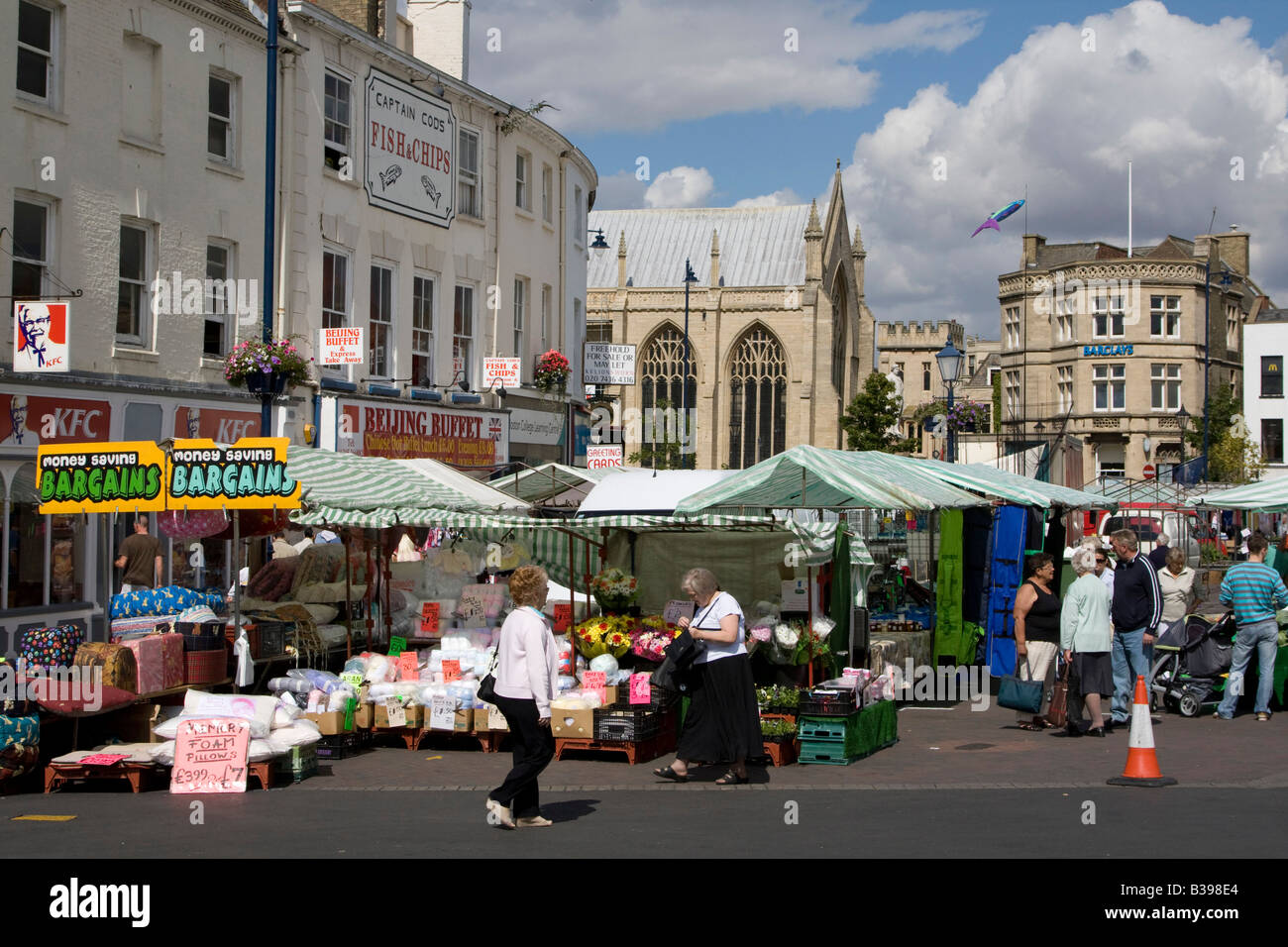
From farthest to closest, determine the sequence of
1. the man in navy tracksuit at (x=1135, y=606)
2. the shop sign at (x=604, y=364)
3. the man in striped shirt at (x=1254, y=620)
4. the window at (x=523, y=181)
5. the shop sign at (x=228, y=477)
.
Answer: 1. the shop sign at (x=604, y=364)
2. the window at (x=523, y=181)
3. the man in striped shirt at (x=1254, y=620)
4. the man in navy tracksuit at (x=1135, y=606)
5. the shop sign at (x=228, y=477)

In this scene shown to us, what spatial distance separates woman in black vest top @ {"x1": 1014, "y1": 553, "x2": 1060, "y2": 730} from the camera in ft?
45.4

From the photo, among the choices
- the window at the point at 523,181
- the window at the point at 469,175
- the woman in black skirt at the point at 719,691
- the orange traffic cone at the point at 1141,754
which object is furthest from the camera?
the window at the point at 523,181

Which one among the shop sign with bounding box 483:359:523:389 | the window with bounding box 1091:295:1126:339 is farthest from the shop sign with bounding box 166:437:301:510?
the window with bounding box 1091:295:1126:339

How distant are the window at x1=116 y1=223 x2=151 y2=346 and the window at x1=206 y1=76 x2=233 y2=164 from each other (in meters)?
2.18

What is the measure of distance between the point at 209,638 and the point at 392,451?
12.9m

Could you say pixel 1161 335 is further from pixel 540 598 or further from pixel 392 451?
pixel 540 598

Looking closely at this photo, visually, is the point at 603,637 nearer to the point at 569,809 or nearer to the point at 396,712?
the point at 396,712

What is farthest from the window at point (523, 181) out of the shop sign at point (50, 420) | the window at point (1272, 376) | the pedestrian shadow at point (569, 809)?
the window at point (1272, 376)

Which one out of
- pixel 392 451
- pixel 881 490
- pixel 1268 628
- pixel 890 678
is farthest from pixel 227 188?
pixel 1268 628

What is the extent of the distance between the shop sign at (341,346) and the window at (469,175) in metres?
6.02

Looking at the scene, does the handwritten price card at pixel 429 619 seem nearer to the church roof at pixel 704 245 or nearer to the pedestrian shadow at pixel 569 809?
the pedestrian shadow at pixel 569 809

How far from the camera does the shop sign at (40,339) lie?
17.0 m

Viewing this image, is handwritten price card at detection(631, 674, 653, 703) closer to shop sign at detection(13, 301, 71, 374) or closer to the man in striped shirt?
the man in striped shirt

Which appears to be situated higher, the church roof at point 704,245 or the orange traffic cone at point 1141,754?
the church roof at point 704,245
